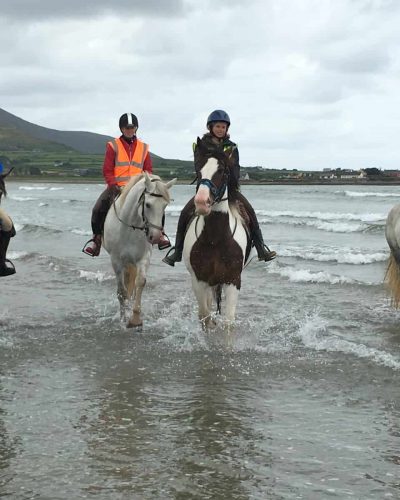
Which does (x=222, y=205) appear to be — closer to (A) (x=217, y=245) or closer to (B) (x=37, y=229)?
(A) (x=217, y=245)

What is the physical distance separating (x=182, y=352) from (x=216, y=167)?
2238mm

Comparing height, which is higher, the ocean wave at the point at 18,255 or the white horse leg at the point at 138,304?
Result: the white horse leg at the point at 138,304

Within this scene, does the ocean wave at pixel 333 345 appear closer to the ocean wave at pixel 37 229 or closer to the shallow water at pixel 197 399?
the shallow water at pixel 197 399

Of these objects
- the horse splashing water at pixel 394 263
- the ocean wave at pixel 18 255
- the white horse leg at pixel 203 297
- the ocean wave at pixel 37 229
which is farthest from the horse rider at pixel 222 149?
the ocean wave at pixel 37 229

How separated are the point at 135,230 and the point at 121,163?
4.26 ft

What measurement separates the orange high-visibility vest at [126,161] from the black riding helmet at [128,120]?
236mm

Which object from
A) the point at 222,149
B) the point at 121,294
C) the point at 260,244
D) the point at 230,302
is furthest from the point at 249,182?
the point at 222,149

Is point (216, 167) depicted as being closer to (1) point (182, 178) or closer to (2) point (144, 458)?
(2) point (144, 458)

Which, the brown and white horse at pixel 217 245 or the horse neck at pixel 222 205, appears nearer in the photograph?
the brown and white horse at pixel 217 245

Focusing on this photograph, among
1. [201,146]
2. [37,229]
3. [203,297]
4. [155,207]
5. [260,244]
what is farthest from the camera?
[37,229]

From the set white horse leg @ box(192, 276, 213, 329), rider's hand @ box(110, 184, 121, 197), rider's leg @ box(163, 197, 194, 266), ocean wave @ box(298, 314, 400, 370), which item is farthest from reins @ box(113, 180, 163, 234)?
ocean wave @ box(298, 314, 400, 370)

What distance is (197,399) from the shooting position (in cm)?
599

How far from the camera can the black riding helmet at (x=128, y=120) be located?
32.0 ft

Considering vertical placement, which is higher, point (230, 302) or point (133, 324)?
point (230, 302)
